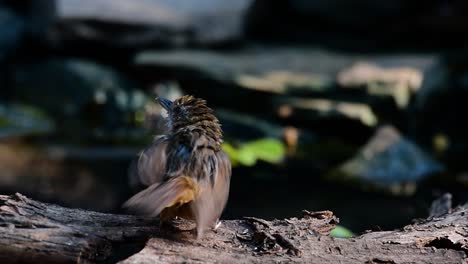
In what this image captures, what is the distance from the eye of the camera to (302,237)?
8.44ft

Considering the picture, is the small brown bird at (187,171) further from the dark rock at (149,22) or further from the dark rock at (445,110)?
the dark rock at (149,22)

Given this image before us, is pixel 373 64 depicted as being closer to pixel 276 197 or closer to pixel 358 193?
pixel 358 193

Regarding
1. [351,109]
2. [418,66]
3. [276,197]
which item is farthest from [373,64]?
[276,197]

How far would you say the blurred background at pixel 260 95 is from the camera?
221 inches

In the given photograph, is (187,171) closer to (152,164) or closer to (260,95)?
(152,164)

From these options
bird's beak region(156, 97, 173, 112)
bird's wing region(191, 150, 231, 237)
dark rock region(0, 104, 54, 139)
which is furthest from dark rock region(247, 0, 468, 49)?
bird's wing region(191, 150, 231, 237)

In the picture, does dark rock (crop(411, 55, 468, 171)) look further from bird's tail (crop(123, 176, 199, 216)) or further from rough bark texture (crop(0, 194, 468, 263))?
bird's tail (crop(123, 176, 199, 216))

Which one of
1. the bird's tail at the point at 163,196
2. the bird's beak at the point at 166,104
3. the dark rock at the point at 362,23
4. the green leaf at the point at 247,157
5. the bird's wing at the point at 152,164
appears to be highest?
the dark rock at the point at 362,23

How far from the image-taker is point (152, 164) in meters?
2.65

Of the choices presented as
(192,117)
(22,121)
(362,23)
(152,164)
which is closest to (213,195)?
(152,164)

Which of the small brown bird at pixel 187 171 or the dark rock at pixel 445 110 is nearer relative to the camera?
the small brown bird at pixel 187 171

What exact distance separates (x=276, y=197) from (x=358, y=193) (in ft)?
2.44

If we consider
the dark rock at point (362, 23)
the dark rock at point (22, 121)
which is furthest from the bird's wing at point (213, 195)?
the dark rock at point (362, 23)

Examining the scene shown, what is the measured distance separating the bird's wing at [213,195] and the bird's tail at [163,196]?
0.04 meters
